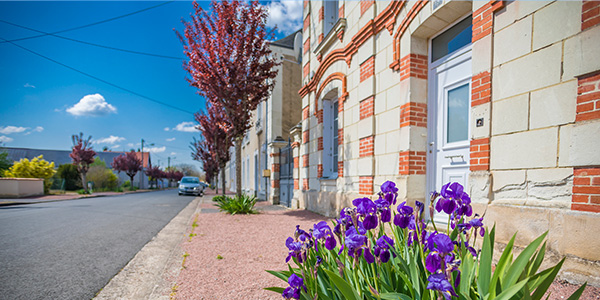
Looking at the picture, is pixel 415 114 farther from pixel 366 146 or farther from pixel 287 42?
pixel 287 42

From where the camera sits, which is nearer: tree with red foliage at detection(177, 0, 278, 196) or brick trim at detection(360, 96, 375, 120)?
brick trim at detection(360, 96, 375, 120)

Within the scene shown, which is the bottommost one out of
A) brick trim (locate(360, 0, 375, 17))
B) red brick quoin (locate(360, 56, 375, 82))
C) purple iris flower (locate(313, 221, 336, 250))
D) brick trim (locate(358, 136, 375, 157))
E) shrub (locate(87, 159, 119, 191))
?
shrub (locate(87, 159, 119, 191))

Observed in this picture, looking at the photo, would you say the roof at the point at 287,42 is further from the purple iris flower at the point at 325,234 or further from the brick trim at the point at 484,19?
the purple iris flower at the point at 325,234

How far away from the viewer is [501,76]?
3.15 metres

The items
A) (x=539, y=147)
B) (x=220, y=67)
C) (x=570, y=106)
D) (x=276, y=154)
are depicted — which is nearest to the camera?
(x=570, y=106)

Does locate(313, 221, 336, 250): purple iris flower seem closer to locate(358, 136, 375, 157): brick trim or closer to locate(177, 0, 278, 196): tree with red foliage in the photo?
locate(358, 136, 375, 157): brick trim

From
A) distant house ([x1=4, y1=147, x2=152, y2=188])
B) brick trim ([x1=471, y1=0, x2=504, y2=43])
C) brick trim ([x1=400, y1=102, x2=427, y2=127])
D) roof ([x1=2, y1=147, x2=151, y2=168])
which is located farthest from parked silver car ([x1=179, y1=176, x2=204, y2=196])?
roof ([x1=2, y1=147, x2=151, y2=168])

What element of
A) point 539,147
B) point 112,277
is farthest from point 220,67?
point 539,147

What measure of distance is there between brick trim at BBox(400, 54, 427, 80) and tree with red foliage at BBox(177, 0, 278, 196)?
16.1 ft

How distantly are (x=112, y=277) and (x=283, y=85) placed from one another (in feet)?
36.5

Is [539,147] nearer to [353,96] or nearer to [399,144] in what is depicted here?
[399,144]

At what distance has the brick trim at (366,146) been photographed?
5595mm

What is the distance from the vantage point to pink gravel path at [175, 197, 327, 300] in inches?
102

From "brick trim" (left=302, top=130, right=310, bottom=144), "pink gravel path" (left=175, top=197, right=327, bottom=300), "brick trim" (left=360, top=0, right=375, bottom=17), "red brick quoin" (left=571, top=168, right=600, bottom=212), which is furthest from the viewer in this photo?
"brick trim" (left=302, top=130, right=310, bottom=144)
